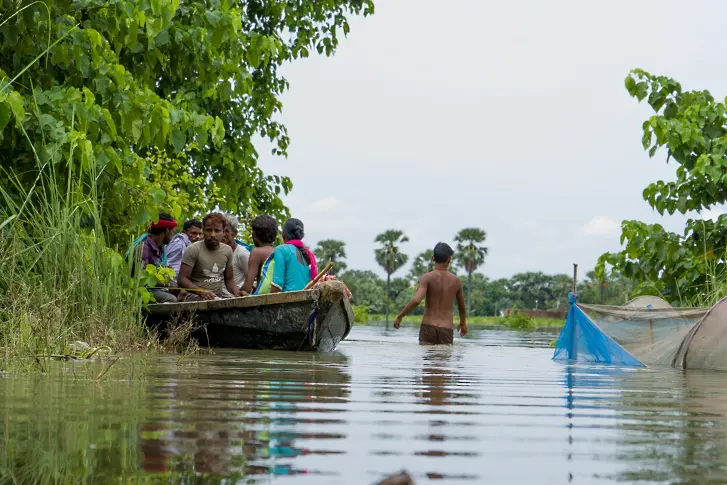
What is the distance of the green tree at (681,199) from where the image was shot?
13.5 meters

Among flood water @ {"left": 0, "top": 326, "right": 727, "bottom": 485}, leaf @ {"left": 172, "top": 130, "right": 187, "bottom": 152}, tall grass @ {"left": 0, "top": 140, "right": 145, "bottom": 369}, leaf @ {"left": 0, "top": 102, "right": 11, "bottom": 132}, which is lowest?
flood water @ {"left": 0, "top": 326, "right": 727, "bottom": 485}

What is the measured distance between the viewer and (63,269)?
26.4ft

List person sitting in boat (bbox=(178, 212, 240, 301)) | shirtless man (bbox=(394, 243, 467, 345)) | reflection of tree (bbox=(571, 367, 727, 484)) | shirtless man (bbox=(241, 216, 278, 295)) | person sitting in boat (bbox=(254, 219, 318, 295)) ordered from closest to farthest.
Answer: reflection of tree (bbox=(571, 367, 727, 484)) < person sitting in boat (bbox=(254, 219, 318, 295)) < person sitting in boat (bbox=(178, 212, 240, 301)) < shirtless man (bbox=(241, 216, 278, 295)) < shirtless man (bbox=(394, 243, 467, 345))

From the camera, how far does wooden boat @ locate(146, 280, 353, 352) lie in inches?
423

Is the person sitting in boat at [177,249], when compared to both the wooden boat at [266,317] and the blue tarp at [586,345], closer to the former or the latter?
the wooden boat at [266,317]

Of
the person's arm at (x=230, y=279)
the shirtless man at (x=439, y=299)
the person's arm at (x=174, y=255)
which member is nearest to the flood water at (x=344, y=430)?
the person's arm at (x=230, y=279)

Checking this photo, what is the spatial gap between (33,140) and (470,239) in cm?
9772

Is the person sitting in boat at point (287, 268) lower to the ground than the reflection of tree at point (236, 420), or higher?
higher

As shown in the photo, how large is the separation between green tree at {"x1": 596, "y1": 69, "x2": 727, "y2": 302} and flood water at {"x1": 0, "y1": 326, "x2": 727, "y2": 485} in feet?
24.5

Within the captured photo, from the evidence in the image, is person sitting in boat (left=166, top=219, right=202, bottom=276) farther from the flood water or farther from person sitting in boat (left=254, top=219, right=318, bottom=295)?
the flood water

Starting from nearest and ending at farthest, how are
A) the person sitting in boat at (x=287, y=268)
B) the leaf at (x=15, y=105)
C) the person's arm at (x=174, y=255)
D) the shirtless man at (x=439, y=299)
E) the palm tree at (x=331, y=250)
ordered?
the leaf at (x=15, y=105)
the person sitting in boat at (x=287, y=268)
the person's arm at (x=174, y=255)
the shirtless man at (x=439, y=299)
the palm tree at (x=331, y=250)

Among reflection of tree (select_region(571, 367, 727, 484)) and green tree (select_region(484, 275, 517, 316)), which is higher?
green tree (select_region(484, 275, 517, 316))

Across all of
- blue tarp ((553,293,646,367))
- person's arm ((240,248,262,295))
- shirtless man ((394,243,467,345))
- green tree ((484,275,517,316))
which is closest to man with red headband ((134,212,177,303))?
person's arm ((240,248,262,295))

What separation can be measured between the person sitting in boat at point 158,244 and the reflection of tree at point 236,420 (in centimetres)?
403
